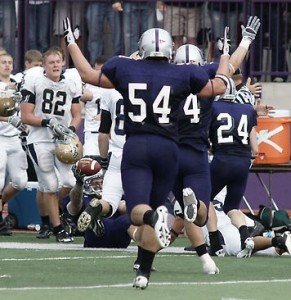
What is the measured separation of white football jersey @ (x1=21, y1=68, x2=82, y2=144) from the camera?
15.0 metres

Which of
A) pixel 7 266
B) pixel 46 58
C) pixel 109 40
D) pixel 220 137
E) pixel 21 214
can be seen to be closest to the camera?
pixel 7 266

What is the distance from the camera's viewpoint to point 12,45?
1856 centimetres

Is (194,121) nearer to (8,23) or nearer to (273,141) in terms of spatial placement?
(273,141)

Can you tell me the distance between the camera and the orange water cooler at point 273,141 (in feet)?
51.5

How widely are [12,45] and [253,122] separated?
5.90 meters

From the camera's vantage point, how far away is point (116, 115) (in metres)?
13.4

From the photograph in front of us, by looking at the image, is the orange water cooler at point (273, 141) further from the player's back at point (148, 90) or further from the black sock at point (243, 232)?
the player's back at point (148, 90)

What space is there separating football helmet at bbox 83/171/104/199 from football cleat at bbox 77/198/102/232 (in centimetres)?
133

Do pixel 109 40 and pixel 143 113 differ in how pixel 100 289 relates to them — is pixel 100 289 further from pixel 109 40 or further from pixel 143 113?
pixel 109 40

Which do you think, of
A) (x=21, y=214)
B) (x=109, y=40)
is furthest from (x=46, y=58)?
(x=109, y=40)

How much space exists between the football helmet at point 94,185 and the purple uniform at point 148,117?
4.39 metres

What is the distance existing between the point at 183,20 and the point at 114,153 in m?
5.25


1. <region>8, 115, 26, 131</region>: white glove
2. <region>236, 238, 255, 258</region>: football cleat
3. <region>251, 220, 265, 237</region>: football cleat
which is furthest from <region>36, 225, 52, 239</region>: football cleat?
<region>236, 238, 255, 258</region>: football cleat

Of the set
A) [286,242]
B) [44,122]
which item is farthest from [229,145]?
[44,122]
